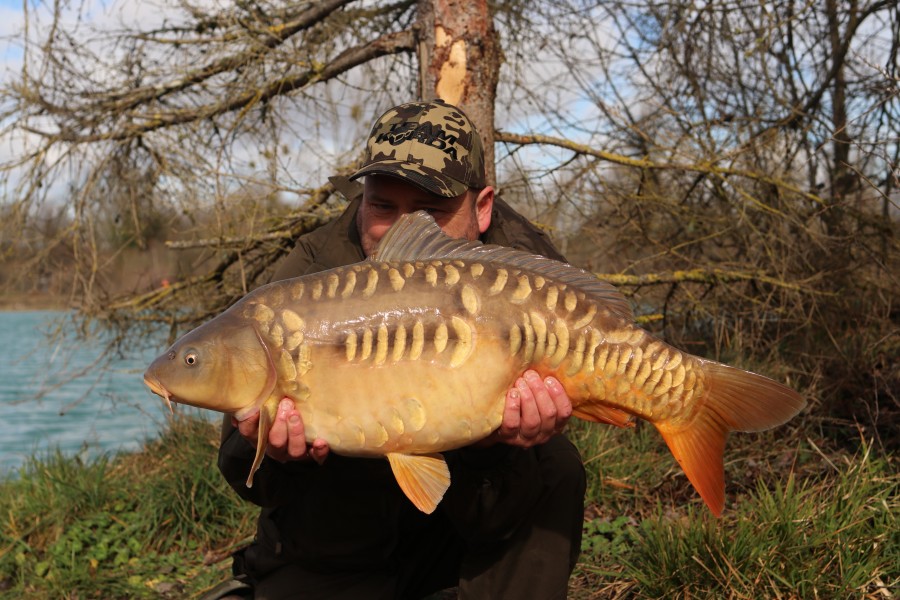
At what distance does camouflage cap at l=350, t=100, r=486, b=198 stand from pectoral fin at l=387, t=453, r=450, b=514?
604 millimetres

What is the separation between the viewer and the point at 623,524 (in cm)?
248

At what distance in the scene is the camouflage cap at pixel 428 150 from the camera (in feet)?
5.86

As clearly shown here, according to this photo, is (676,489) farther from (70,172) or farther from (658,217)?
(70,172)

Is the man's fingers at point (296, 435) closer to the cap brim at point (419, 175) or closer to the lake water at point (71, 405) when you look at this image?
the cap brim at point (419, 175)

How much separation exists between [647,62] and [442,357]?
3575 millimetres

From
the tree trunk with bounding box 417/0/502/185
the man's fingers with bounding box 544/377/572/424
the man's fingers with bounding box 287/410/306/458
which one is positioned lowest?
the man's fingers with bounding box 287/410/306/458

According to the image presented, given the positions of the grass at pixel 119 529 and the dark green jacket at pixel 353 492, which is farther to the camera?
the grass at pixel 119 529

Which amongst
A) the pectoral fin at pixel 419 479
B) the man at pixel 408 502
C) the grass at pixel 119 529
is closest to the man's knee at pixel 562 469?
the man at pixel 408 502

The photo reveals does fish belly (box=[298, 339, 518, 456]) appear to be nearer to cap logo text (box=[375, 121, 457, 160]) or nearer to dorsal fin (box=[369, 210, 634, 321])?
dorsal fin (box=[369, 210, 634, 321])

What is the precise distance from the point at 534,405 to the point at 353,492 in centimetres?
60

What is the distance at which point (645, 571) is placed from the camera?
2.01 meters

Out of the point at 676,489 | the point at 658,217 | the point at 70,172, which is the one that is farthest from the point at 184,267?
the point at 676,489

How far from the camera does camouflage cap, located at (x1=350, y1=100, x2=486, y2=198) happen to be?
1.79 m

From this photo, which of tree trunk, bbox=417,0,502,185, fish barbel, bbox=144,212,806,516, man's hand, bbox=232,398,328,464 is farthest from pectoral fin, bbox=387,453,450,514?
tree trunk, bbox=417,0,502,185
